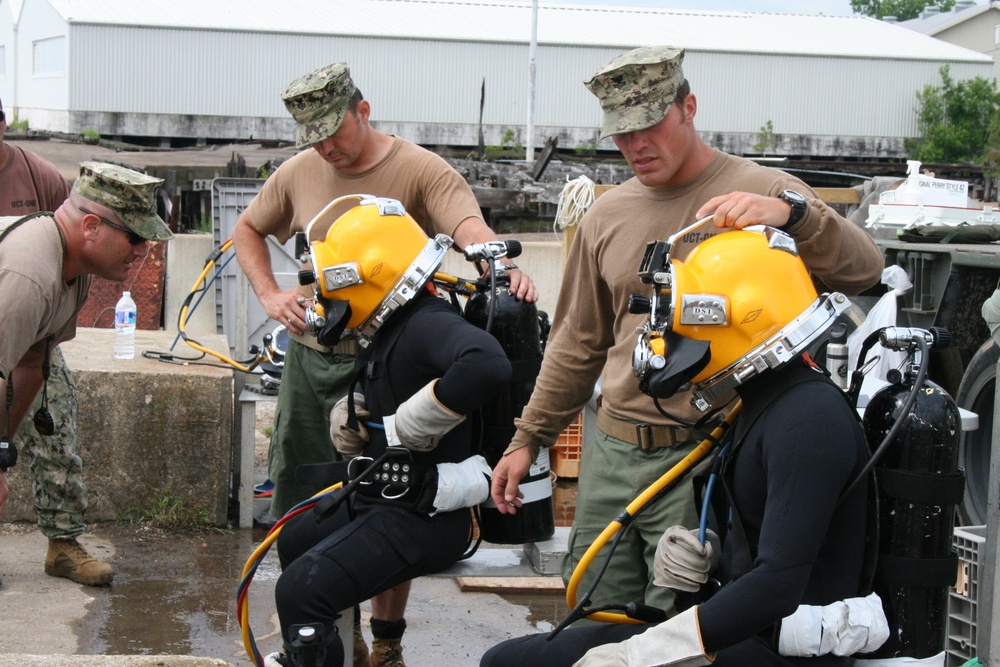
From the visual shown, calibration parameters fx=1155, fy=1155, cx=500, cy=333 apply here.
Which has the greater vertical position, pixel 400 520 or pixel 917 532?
pixel 917 532

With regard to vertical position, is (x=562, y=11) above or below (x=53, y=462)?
above

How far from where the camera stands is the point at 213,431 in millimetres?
5859

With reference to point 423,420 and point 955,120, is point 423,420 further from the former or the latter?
point 955,120

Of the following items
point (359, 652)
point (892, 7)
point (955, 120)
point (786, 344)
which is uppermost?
point (892, 7)

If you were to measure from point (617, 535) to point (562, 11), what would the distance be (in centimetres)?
3896

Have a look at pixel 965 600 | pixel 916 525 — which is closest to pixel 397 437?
pixel 916 525

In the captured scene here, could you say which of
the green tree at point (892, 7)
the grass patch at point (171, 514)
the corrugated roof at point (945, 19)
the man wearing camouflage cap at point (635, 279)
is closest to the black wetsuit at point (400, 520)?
the man wearing camouflage cap at point (635, 279)

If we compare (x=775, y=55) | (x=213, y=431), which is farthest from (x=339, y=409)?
(x=775, y=55)

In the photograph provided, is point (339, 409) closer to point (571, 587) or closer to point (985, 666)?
point (571, 587)

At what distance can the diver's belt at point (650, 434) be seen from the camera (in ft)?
10.0

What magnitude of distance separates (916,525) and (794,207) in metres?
0.76

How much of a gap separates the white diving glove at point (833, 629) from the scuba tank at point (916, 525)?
0.11 metres

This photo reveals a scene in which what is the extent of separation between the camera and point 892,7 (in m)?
80.9

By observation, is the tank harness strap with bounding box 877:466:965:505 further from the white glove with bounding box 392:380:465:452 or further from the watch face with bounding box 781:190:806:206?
the white glove with bounding box 392:380:465:452
